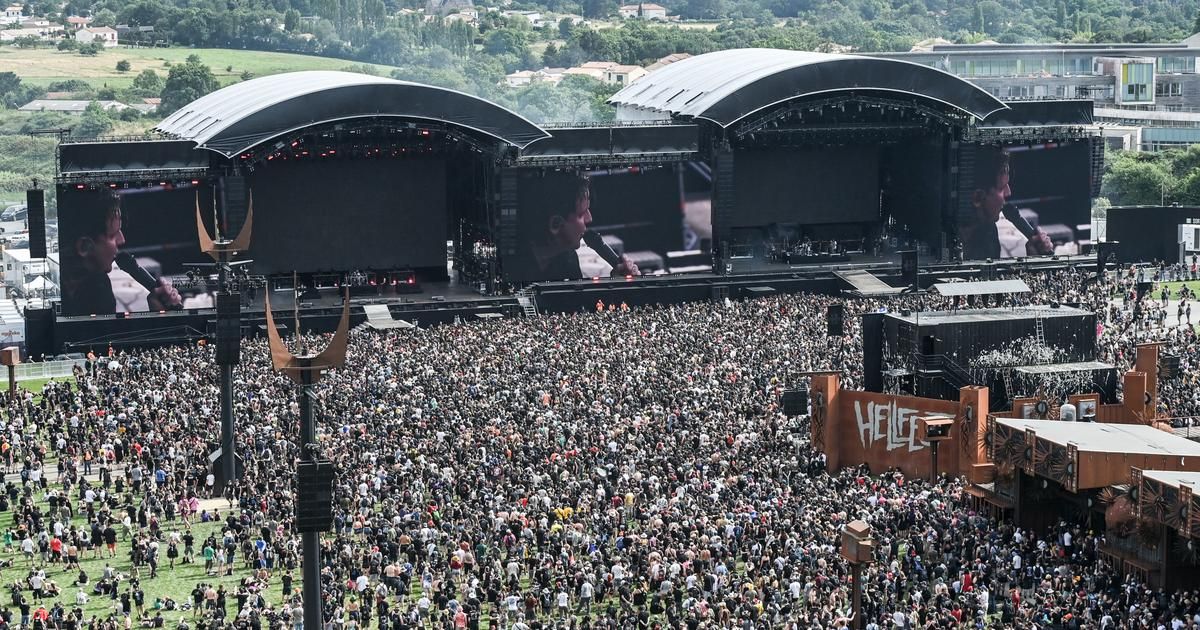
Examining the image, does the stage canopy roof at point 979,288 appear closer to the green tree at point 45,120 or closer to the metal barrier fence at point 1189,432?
the metal barrier fence at point 1189,432

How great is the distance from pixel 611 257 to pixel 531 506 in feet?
117

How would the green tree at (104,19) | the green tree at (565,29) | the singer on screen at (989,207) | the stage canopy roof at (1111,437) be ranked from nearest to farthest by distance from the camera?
the stage canopy roof at (1111,437) < the singer on screen at (989,207) < the green tree at (104,19) < the green tree at (565,29)

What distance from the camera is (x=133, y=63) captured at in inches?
6786

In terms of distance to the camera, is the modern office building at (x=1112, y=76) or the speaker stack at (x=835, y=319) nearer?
the speaker stack at (x=835, y=319)

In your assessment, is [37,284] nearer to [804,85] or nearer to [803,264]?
[803,264]

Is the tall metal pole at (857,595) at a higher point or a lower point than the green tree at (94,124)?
lower

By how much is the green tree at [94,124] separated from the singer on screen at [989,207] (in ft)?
270

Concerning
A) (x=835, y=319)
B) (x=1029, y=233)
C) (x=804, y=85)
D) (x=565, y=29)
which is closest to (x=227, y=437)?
(x=835, y=319)

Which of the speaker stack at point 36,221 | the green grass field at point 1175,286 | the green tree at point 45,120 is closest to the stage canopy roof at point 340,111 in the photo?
the speaker stack at point 36,221

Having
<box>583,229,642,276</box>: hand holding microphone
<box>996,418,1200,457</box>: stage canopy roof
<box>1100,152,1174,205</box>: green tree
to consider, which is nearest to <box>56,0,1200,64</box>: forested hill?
<box>1100,152,1174,205</box>: green tree

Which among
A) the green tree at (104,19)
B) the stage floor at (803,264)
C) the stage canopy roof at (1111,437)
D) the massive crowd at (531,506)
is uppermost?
the green tree at (104,19)

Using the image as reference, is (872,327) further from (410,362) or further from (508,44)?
(508,44)

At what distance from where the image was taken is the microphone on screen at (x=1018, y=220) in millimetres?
81562

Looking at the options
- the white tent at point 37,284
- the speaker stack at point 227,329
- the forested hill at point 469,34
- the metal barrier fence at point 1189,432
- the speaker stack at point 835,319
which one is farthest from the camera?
Result: the forested hill at point 469,34
